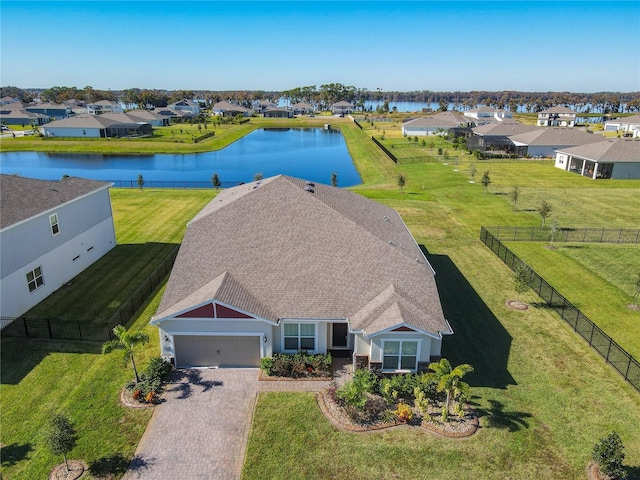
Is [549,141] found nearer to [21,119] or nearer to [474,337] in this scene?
[474,337]

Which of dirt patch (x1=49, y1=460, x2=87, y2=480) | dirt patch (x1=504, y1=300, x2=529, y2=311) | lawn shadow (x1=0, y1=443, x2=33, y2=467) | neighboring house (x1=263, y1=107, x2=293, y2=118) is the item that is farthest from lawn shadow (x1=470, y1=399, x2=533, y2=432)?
neighboring house (x1=263, y1=107, x2=293, y2=118)

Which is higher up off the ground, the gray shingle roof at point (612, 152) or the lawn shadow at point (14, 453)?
the gray shingle roof at point (612, 152)

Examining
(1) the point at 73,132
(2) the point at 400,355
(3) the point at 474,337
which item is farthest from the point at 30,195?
(1) the point at 73,132

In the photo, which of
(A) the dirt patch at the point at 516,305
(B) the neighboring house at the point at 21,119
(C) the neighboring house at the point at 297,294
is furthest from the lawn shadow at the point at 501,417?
(B) the neighboring house at the point at 21,119

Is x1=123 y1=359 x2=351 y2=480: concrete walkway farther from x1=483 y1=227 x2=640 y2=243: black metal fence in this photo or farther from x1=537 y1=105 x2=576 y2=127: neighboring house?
x1=537 y1=105 x2=576 y2=127: neighboring house

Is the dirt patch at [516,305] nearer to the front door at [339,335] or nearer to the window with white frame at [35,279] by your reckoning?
the front door at [339,335]
